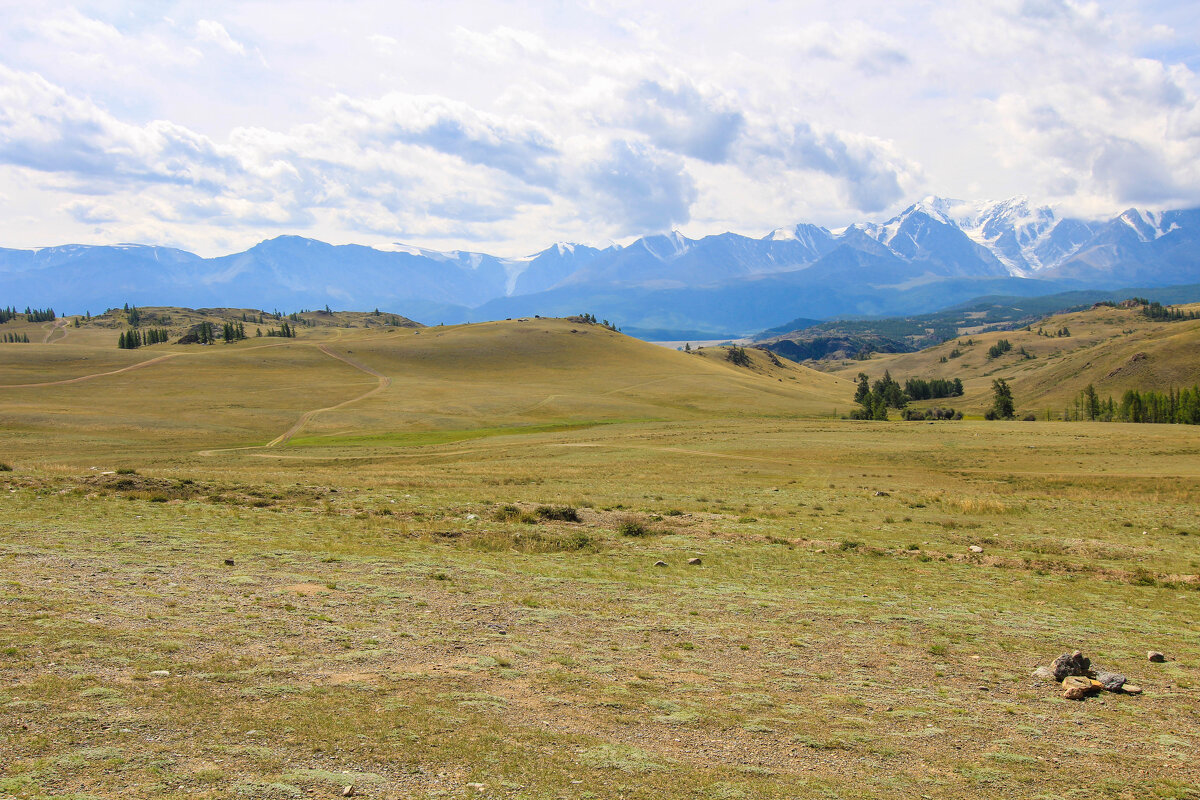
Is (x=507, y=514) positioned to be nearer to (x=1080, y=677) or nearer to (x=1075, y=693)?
(x=1080, y=677)

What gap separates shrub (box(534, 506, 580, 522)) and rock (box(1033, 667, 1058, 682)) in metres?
18.0

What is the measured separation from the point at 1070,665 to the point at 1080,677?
291 millimetres

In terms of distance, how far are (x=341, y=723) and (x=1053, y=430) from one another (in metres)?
79.9

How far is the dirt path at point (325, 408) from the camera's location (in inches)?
2640

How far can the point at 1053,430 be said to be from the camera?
6969 centimetres

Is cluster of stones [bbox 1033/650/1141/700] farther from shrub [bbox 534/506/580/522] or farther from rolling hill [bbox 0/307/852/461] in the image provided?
rolling hill [bbox 0/307/852/461]

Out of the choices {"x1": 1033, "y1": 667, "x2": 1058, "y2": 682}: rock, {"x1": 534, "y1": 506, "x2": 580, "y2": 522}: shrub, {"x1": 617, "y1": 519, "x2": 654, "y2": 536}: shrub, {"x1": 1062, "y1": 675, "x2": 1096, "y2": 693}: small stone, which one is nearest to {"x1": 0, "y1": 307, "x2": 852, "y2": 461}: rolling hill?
{"x1": 534, "y1": 506, "x2": 580, "y2": 522}: shrub

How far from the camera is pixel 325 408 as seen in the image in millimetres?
100312

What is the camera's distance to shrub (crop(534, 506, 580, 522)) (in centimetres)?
2786

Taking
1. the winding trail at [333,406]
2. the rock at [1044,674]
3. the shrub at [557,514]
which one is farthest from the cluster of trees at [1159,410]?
the winding trail at [333,406]

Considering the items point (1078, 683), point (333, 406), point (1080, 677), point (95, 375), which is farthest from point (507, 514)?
point (95, 375)

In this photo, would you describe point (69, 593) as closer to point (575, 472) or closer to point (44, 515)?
point (44, 515)

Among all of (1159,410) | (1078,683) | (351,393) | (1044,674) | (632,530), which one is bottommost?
(1159,410)

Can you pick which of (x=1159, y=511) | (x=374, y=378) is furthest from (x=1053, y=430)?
(x=374, y=378)
